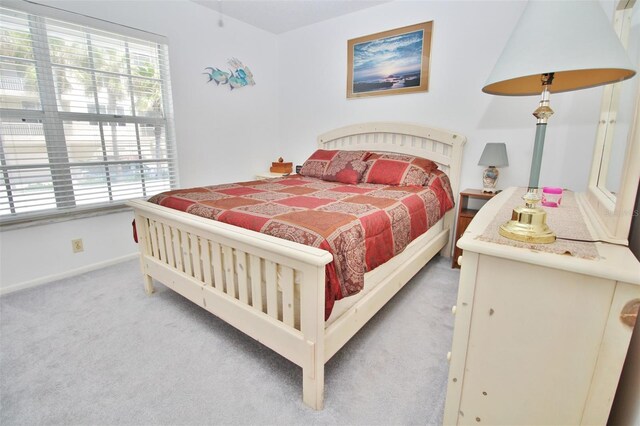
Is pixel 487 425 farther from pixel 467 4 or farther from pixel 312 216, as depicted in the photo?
pixel 467 4

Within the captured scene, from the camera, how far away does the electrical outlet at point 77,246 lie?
2542mm

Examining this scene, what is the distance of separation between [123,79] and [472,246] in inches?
122

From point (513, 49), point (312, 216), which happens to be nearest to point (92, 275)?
point (312, 216)

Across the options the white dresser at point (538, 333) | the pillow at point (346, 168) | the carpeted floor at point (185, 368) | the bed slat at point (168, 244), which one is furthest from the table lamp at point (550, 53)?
the pillow at point (346, 168)

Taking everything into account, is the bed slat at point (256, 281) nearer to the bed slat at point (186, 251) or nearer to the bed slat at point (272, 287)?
the bed slat at point (272, 287)

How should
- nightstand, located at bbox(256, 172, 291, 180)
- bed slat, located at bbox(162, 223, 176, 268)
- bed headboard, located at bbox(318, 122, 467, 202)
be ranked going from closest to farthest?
A: bed slat, located at bbox(162, 223, 176, 268) → bed headboard, located at bbox(318, 122, 467, 202) → nightstand, located at bbox(256, 172, 291, 180)

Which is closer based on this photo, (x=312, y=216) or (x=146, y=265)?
(x=312, y=216)

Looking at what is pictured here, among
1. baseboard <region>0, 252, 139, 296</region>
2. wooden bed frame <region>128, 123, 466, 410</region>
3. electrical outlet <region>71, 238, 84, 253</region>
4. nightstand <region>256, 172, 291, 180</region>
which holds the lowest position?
baseboard <region>0, 252, 139, 296</region>

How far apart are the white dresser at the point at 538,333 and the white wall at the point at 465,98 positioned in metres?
1.97

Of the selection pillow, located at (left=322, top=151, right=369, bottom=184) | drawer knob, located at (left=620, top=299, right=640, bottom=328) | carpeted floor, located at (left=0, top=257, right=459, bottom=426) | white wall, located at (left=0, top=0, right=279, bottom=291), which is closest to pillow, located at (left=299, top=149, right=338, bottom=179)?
pillow, located at (left=322, top=151, right=369, bottom=184)

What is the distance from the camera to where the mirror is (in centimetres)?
95

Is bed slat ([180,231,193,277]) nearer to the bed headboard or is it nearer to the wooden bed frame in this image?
the wooden bed frame

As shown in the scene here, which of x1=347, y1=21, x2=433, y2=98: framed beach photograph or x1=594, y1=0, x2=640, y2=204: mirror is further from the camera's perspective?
x1=347, y1=21, x2=433, y2=98: framed beach photograph

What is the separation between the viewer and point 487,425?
905 millimetres
